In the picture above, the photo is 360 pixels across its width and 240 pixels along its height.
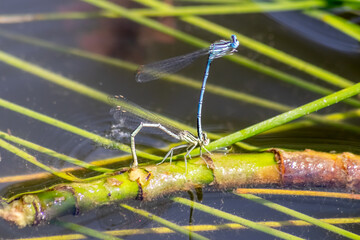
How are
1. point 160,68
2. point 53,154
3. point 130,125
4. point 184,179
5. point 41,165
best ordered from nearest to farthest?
point 184,179, point 41,165, point 53,154, point 130,125, point 160,68

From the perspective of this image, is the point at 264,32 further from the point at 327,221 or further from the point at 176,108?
the point at 327,221

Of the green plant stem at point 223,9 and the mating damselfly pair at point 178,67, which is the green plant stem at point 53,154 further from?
the green plant stem at point 223,9

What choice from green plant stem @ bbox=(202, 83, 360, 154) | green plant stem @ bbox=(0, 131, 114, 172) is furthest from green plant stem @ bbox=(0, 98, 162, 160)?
green plant stem @ bbox=(202, 83, 360, 154)

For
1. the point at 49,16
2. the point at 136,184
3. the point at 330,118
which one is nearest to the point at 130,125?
the point at 136,184

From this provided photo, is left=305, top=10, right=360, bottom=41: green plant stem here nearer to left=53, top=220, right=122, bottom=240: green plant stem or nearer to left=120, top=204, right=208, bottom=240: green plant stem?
left=120, top=204, right=208, bottom=240: green plant stem

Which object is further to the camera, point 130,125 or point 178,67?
point 178,67

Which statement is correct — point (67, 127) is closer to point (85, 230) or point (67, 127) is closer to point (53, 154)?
point (53, 154)

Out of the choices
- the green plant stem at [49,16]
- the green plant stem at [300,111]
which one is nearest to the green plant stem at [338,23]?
the green plant stem at [300,111]
